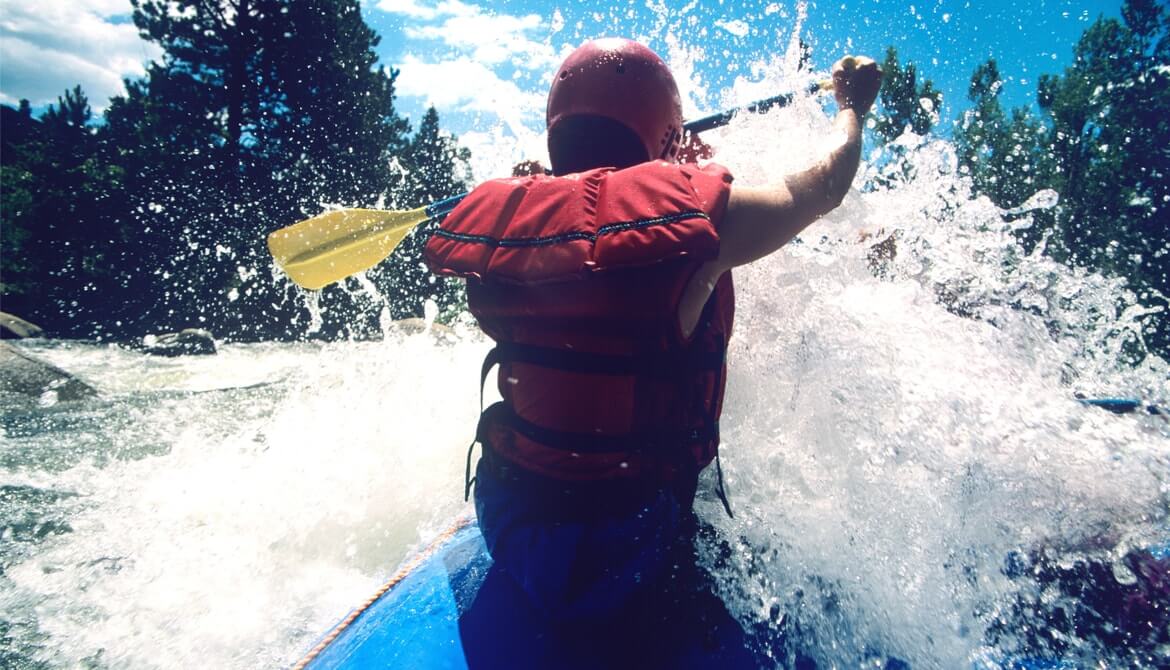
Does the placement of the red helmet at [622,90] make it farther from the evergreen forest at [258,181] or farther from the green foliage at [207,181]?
the green foliage at [207,181]

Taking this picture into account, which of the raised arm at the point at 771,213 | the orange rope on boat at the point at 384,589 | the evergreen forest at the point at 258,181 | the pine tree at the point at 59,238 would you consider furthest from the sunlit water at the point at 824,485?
the pine tree at the point at 59,238

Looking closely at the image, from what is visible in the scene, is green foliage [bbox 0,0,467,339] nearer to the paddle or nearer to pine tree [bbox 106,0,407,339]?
pine tree [bbox 106,0,407,339]

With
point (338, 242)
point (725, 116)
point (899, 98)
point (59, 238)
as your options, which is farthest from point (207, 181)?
point (899, 98)

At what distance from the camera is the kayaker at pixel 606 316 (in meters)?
1.21

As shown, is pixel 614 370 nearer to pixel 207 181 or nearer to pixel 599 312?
pixel 599 312

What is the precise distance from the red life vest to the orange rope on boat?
0.87 m

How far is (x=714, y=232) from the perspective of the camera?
114 centimetres

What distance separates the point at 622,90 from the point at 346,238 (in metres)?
→ 1.70

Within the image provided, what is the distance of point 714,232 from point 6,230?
26.0 metres

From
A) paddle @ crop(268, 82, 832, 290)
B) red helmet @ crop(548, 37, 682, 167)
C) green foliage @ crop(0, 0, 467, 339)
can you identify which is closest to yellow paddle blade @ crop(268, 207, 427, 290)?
paddle @ crop(268, 82, 832, 290)

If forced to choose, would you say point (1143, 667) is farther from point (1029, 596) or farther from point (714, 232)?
point (714, 232)

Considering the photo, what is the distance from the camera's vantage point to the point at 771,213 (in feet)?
4.25

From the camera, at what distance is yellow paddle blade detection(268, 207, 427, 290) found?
8.30 feet

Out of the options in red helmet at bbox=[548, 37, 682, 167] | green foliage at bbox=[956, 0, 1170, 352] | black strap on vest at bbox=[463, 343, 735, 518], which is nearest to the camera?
black strap on vest at bbox=[463, 343, 735, 518]
